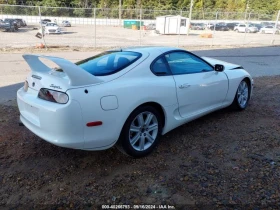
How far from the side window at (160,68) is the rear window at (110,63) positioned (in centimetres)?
25

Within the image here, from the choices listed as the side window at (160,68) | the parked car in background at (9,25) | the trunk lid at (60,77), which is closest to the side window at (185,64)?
the side window at (160,68)

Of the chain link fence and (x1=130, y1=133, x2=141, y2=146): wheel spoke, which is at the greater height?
the chain link fence

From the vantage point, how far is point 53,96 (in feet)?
9.11

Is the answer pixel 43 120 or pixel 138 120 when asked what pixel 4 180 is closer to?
pixel 43 120

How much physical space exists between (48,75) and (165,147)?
1829 mm

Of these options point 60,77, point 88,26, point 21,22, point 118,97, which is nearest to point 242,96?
point 118,97

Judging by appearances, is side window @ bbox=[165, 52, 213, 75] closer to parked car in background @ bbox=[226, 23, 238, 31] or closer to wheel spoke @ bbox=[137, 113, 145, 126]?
wheel spoke @ bbox=[137, 113, 145, 126]

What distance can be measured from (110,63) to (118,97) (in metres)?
0.72

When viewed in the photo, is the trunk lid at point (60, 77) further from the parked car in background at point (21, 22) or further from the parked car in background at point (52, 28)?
the parked car in background at point (52, 28)

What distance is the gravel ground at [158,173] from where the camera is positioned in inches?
102

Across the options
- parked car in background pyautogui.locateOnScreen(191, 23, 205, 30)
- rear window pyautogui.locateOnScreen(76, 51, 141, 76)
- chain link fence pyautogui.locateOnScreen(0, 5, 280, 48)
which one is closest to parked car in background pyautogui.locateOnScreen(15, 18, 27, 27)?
chain link fence pyautogui.locateOnScreen(0, 5, 280, 48)

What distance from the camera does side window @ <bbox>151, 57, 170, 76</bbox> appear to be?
3.44 meters

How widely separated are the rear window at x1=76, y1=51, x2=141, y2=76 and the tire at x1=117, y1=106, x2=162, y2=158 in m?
0.60

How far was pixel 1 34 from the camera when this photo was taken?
62.2ft
